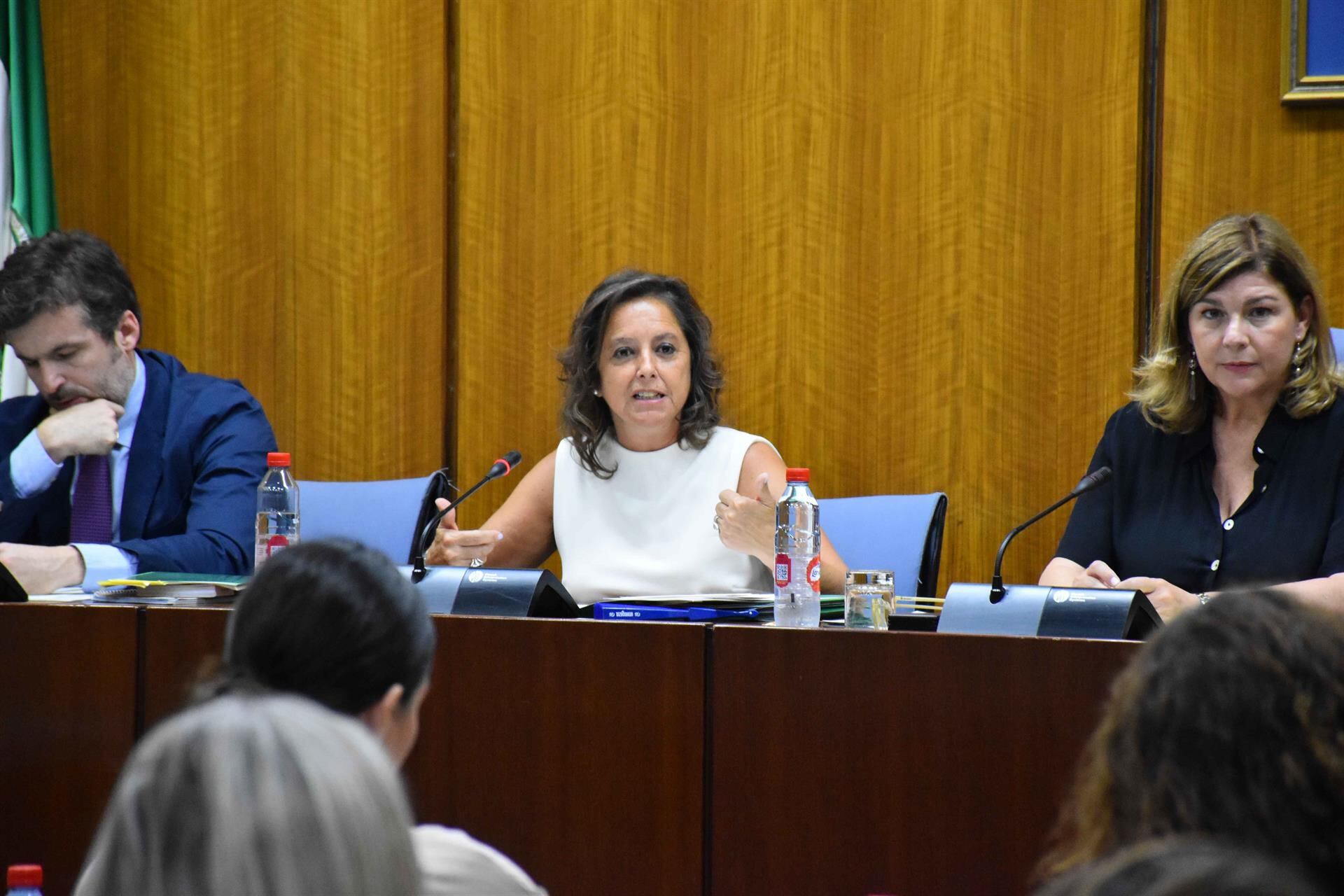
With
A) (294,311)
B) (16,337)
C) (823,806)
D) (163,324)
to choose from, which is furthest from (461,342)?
(823,806)

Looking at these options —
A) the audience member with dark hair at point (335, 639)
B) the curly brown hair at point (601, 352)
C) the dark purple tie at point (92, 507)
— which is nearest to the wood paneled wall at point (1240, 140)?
the curly brown hair at point (601, 352)

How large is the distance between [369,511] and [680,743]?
4.45 feet

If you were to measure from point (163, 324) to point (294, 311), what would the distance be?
1.20ft

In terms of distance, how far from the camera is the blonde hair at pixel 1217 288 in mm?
2506

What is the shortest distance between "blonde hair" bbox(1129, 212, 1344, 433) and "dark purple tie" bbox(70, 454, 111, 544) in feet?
6.80

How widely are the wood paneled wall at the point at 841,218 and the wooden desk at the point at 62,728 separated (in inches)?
60.8

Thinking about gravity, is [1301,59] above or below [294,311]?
above

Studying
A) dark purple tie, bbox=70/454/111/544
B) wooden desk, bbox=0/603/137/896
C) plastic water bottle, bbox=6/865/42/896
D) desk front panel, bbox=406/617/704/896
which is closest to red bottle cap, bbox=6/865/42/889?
plastic water bottle, bbox=6/865/42/896

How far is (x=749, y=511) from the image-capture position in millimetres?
2729

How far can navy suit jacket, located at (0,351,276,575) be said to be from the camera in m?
2.98

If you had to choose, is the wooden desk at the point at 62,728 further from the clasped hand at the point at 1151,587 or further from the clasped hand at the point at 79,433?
the clasped hand at the point at 1151,587

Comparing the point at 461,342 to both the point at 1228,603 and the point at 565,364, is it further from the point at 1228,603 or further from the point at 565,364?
the point at 1228,603

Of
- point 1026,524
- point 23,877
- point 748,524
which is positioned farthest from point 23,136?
point 1026,524

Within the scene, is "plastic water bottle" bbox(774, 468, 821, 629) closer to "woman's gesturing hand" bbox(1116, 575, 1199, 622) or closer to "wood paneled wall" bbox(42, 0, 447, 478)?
"woman's gesturing hand" bbox(1116, 575, 1199, 622)
